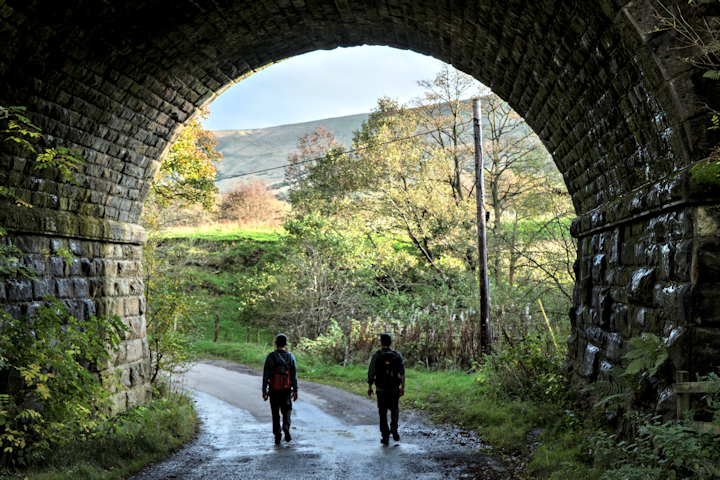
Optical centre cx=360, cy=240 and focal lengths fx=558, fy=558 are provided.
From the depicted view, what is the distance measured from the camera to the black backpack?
755 centimetres

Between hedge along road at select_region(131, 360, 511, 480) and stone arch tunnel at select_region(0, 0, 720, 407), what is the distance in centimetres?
165

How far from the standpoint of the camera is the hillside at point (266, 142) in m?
107

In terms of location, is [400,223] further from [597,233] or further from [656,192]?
[656,192]

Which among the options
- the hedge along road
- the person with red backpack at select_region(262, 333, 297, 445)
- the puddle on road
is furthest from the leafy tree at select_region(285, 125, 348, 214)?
the person with red backpack at select_region(262, 333, 297, 445)

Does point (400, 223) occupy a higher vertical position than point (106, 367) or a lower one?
higher

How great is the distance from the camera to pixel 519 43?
616cm

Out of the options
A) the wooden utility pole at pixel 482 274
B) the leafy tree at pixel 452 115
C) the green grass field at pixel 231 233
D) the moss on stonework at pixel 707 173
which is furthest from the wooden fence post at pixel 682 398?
the green grass field at pixel 231 233

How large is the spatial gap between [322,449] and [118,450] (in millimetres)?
2447

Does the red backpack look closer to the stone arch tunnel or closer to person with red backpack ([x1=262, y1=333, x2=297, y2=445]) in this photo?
person with red backpack ([x1=262, y1=333, x2=297, y2=445])

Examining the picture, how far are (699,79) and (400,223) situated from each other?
16973mm

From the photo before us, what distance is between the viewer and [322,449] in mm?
7133

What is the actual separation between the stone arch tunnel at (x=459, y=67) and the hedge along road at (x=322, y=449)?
165 centimetres

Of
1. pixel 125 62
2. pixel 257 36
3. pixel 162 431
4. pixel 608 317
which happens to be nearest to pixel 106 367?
pixel 162 431

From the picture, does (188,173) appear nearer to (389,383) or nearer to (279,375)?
(279,375)
